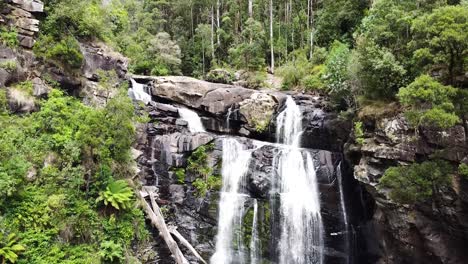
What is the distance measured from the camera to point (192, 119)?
873 inches

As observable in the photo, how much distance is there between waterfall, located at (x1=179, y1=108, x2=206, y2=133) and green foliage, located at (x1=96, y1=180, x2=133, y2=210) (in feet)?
28.5

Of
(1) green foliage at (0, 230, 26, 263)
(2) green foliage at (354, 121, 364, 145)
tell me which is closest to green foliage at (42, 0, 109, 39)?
(1) green foliage at (0, 230, 26, 263)

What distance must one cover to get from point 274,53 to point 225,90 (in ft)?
35.9

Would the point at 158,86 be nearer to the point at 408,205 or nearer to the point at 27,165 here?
the point at 27,165

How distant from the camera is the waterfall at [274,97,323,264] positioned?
16578mm

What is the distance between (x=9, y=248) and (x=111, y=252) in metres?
3.10

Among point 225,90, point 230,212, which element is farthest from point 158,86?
point 230,212

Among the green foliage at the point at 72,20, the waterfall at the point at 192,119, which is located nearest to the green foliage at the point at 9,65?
the green foliage at the point at 72,20

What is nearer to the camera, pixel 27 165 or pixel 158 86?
pixel 27 165

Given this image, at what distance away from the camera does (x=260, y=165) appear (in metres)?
18.0

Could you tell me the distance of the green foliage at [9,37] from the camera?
14797mm

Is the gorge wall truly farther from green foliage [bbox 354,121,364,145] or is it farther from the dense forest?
the dense forest

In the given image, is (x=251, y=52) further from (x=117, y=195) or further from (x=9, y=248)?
(x=9, y=248)

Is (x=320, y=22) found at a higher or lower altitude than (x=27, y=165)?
higher
